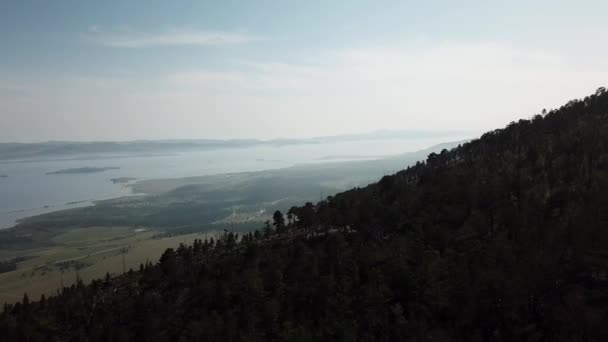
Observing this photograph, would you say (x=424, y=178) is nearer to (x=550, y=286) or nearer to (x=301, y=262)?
(x=301, y=262)

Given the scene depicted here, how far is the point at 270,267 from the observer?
83.2 meters

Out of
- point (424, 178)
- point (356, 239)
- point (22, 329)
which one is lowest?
point (22, 329)

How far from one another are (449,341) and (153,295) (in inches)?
2575

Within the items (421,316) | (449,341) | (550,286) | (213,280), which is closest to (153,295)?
(213,280)

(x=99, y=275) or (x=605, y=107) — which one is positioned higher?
(x=605, y=107)

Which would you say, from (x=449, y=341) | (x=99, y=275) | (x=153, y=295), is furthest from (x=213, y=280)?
(x=99, y=275)

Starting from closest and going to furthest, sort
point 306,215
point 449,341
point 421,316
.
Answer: point 449,341
point 421,316
point 306,215

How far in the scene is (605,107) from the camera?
147250 millimetres

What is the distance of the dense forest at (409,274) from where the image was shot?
4906 centimetres

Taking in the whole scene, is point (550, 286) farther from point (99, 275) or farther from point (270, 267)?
point (99, 275)

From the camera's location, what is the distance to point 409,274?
66.3m

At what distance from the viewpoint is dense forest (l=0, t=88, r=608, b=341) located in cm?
4906

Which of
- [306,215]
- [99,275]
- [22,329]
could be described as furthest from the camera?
[99,275]

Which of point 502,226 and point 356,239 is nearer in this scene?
point 502,226
